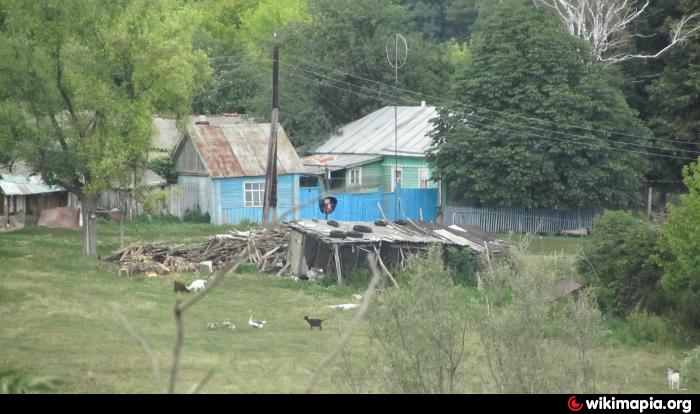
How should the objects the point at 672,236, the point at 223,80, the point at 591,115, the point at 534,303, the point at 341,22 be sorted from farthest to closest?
the point at 223,80 < the point at 341,22 < the point at 591,115 < the point at 672,236 < the point at 534,303

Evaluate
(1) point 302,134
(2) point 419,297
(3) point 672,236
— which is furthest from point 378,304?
(1) point 302,134

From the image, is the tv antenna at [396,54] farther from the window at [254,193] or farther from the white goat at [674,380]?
the white goat at [674,380]

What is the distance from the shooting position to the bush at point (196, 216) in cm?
3975

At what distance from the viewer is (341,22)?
4638 centimetres

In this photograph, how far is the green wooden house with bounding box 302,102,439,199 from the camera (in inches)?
1661

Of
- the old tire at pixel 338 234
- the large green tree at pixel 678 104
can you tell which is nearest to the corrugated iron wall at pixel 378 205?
the large green tree at pixel 678 104

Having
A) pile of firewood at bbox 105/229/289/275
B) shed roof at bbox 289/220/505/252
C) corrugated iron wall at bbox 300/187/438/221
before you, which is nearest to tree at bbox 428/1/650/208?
corrugated iron wall at bbox 300/187/438/221

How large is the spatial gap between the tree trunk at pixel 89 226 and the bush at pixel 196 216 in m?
9.16

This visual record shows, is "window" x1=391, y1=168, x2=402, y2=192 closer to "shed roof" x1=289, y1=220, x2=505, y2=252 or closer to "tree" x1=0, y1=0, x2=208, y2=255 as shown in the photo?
"shed roof" x1=289, y1=220, x2=505, y2=252

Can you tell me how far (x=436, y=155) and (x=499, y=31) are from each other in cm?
538
